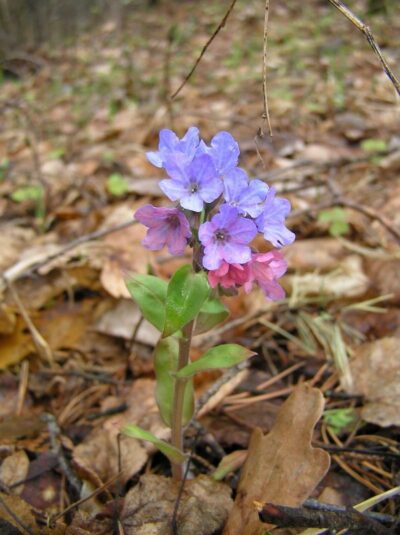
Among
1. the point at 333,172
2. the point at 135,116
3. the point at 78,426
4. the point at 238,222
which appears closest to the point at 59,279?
the point at 78,426

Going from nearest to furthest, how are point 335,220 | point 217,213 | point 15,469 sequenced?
point 217,213
point 15,469
point 335,220

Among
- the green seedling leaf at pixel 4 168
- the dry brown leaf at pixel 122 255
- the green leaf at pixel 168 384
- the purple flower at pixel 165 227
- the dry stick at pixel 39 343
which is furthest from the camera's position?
the green seedling leaf at pixel 4 168

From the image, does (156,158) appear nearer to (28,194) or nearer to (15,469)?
(15,469)

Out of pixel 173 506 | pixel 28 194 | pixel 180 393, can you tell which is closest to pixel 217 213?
pixel 180 393

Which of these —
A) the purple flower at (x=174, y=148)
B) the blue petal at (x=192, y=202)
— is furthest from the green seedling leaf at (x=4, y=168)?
the blue petal at (x=192, y=202)

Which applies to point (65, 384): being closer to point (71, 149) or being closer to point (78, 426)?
point (78, 426)

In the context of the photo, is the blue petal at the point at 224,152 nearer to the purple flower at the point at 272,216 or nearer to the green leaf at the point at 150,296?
the purple flower at the point at 272,216
